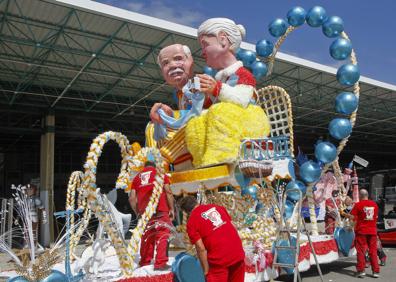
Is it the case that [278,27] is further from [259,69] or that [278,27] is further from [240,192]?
[240,192]

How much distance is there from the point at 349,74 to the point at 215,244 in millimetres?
4865

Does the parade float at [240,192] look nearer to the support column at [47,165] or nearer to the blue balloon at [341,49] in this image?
the blue balloon at [341,49]

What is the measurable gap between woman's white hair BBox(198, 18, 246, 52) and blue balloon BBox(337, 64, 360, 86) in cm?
211

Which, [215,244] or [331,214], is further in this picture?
[331,214]

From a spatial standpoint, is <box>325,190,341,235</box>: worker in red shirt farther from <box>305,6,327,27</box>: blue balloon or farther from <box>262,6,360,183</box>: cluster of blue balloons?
<box>305,6,327,27</box>: blue balloon

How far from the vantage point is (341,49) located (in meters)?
7.51

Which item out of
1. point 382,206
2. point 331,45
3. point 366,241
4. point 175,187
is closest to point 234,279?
point 175,187

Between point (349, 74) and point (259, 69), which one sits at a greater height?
point (259, 69)

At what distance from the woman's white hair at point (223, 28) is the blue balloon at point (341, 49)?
2.00 metres

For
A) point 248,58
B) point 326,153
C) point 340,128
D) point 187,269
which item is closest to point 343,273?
point 326,153

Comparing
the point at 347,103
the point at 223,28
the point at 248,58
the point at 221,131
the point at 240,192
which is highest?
the point at 248,58

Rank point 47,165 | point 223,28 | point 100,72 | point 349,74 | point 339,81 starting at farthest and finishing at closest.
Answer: point 47,165 → point 100,72 → point 339,81 → point 349,74 → point 223,28

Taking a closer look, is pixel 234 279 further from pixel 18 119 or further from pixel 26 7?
pixel 18 119

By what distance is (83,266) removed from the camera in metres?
5.02
